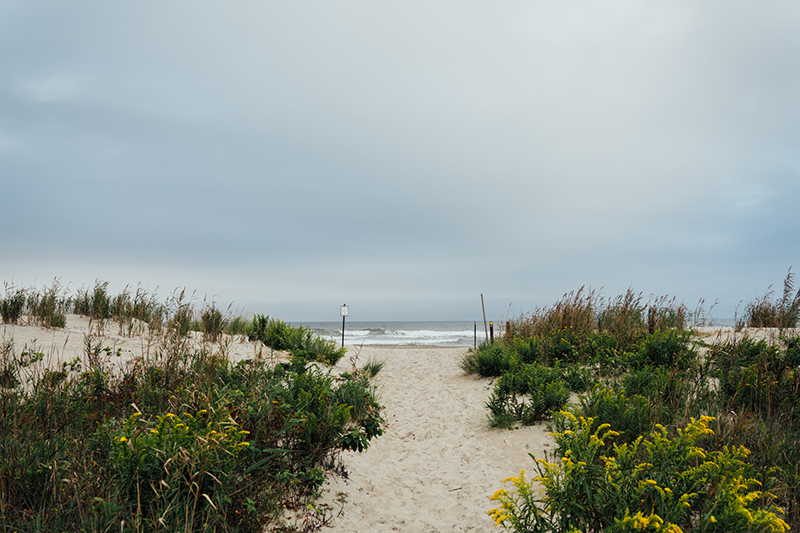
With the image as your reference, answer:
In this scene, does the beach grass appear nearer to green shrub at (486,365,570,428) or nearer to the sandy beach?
the sandy beach

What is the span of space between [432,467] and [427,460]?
240mm

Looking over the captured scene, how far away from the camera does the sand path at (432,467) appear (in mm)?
3799

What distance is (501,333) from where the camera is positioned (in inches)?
533

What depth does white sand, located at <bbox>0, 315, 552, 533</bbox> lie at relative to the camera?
12.6 ft

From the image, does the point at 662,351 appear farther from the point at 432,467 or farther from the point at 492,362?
the point at 432,467

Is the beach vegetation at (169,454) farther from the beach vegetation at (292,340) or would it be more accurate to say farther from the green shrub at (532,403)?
the beach vegetation at (292,340)

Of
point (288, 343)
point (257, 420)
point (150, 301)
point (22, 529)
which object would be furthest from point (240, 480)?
point (150, 301)

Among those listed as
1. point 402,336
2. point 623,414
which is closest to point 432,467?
point 623,414

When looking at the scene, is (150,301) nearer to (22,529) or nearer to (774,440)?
(22,529)

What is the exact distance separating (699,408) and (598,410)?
129cm

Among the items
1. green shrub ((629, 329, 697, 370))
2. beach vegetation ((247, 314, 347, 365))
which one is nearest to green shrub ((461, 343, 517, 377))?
green shrub ((629, 329, 697, 370))

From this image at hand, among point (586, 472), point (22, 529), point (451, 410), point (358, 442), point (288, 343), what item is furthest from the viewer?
point (288, 343)

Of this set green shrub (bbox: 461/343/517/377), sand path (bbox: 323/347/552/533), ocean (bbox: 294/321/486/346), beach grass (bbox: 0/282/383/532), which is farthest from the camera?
ocean (bbox: 294/321/486/346)

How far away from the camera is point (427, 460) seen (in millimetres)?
5293
